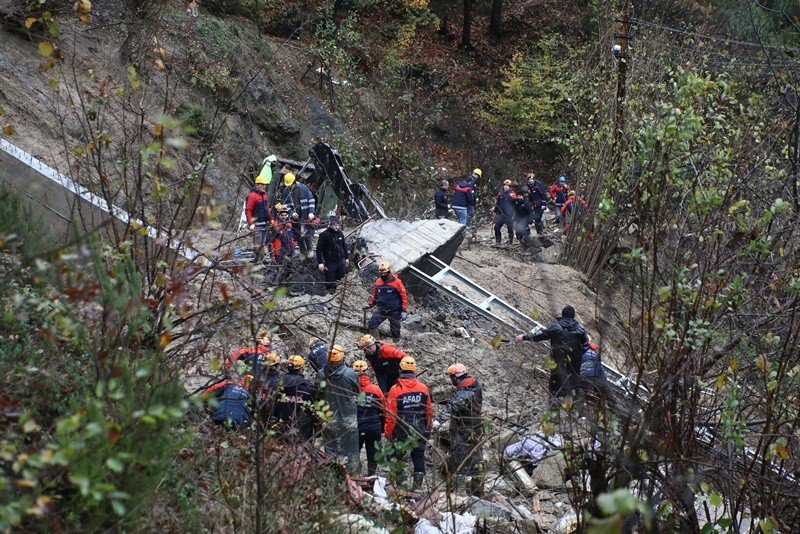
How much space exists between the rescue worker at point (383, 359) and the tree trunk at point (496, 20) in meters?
24.6

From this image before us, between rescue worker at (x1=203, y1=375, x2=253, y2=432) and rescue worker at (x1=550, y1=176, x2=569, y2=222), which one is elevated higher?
rescue worker at (x1=550, y1=176, x2=569, y2=222)

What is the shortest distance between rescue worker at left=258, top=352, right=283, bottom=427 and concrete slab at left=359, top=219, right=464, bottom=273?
21.1 ft

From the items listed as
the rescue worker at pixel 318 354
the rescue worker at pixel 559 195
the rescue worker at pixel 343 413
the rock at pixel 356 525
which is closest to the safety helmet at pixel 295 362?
the rescue worker at pixel 343 413

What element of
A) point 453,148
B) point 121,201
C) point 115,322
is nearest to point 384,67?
point 453,148

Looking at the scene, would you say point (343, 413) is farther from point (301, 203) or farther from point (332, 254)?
point (301, 203)

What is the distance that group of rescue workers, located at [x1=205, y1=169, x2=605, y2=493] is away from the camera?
742 cm

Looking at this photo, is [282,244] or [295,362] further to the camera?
[282,244]

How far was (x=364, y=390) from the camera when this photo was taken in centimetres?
1008

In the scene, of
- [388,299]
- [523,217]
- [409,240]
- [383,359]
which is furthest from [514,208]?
[383,359]

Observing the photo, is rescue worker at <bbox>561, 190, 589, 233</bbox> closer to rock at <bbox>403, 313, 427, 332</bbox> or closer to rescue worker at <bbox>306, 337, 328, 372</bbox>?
rock at <bbox>403, 313, 427, 332</bbox>

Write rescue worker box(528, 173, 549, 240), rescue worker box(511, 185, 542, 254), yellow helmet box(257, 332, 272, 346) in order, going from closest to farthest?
yellow helmet box(257, 332, 272, 346), rescue worker box(511, 185, 542, 254), rescue worker box(528, 173, 549, 240)

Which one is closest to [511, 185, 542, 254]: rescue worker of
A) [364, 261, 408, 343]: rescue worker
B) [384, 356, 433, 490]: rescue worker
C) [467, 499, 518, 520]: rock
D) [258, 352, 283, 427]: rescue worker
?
[364, 261, 408, 343]: rescue worker

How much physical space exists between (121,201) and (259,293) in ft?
20.4

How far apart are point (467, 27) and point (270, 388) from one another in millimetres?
28177
